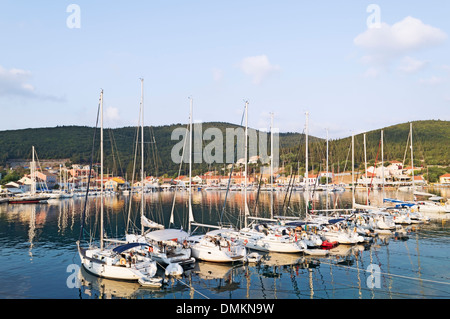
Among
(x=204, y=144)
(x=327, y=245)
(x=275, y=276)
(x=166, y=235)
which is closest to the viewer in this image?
(x=275, y=276)

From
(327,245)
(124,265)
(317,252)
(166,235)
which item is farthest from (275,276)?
(124,265)

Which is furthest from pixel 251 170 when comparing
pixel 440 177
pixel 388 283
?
pixel 388 283

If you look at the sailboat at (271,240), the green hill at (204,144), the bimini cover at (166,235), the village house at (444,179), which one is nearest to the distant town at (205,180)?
the village house at (444,179)

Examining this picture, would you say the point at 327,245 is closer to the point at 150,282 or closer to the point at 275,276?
the point at 275,276

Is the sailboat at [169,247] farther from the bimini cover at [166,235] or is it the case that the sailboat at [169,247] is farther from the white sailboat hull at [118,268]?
the white sailboat hull at [118,268]

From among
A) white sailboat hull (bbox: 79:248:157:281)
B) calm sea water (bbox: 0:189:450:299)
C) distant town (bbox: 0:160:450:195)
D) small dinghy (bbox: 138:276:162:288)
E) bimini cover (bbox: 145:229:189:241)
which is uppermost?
distant town (bbox: 0:160:450:195)

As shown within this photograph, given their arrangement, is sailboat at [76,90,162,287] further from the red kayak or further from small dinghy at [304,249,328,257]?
the red kayak

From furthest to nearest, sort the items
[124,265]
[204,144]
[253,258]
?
[204,144]
[253,258]
[124,265]

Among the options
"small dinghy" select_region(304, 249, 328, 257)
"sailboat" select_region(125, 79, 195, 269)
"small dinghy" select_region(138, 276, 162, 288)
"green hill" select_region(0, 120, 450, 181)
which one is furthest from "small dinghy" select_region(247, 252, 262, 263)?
"green hill" select_region(0, 120, 450, 181)

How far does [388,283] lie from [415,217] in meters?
29.5

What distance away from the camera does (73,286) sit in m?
22.1

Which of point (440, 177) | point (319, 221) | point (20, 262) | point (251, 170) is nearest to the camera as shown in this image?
point (20, 262)

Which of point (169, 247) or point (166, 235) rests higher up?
point (166, 235)

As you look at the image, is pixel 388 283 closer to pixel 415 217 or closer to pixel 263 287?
pixel 263 287
